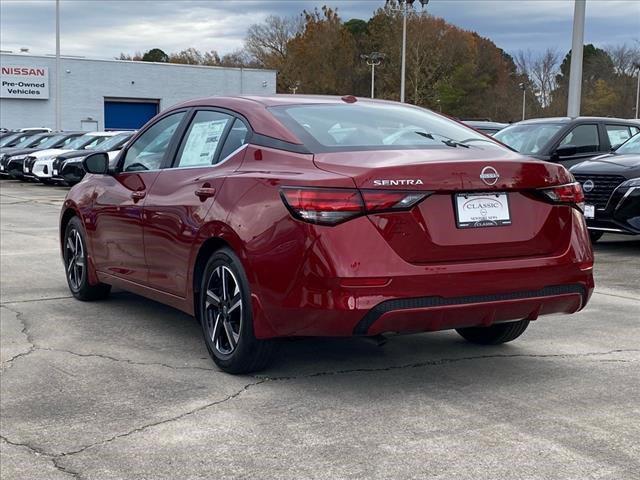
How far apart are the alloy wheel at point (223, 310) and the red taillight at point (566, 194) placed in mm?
1744

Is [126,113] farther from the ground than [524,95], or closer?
closer

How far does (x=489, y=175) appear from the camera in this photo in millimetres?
4602

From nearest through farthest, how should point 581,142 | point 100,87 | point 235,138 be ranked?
point 235,138, point 581,142, point 100,87

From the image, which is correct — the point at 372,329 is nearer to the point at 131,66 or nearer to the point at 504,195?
the point at 504,195

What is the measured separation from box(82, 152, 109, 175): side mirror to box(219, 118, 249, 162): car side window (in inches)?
65.8

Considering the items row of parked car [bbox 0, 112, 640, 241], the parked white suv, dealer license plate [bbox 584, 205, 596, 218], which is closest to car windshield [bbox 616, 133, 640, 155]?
row of parked car [bbox 0, 112, 640, 241]

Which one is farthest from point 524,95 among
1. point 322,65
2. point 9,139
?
point 9,139

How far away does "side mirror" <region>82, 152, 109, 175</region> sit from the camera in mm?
6781

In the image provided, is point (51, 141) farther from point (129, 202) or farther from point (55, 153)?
point (129, 202)

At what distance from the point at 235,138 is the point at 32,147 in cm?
2604

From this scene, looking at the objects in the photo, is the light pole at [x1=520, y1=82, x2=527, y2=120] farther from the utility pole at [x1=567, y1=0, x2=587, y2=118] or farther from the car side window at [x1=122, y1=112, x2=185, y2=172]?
the car side window at [x1=122, y1=112, x2=185, y2=172]

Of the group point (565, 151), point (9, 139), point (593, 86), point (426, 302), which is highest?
point (593, 86)

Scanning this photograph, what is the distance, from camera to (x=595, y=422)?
4207 millimetres

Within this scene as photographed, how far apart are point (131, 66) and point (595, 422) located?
55.3 metres
